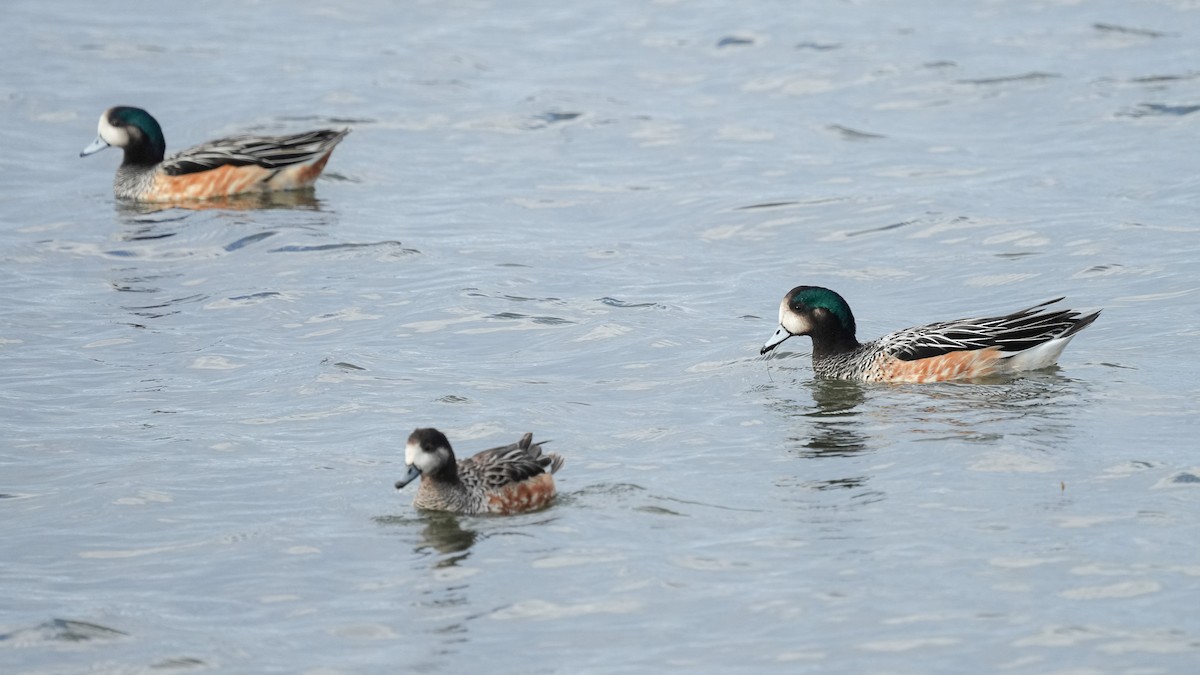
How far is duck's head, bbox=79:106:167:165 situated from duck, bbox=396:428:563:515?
11.5 m

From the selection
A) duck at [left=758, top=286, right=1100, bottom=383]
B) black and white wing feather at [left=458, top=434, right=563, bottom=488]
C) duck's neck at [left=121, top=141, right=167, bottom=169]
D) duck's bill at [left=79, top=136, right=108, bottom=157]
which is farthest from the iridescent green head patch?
duck's bill at [left=79, top=136, right=108, bottom=157]

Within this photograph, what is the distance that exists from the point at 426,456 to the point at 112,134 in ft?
39.6

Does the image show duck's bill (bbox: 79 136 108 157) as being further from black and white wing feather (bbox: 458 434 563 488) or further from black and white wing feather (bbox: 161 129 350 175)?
black and white wing feather (bbox: 458 434 563 488)

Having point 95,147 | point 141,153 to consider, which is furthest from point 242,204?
point 95,147

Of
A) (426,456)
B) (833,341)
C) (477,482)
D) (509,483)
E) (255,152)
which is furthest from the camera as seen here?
(255,152)

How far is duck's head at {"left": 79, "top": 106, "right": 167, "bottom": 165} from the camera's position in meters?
21.0

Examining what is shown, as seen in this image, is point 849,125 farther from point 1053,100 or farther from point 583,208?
point 583,208

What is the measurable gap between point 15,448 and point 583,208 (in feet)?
27.4

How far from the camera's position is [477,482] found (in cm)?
1066

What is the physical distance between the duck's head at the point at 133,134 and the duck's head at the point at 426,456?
1156 centimetres

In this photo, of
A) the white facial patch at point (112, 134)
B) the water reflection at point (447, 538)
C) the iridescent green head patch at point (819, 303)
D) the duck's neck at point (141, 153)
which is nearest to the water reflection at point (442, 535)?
the water reflection at point (447, 538)

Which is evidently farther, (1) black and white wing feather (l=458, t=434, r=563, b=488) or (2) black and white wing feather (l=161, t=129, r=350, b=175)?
(2) black and white wing feather (l=161, t=129, r=350, b=175)

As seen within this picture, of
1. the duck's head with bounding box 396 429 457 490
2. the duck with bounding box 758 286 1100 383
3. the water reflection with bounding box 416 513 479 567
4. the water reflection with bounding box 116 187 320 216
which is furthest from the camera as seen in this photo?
the water reflection with bounding box 116 187 320 216

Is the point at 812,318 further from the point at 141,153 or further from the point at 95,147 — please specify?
the point at 95,147
